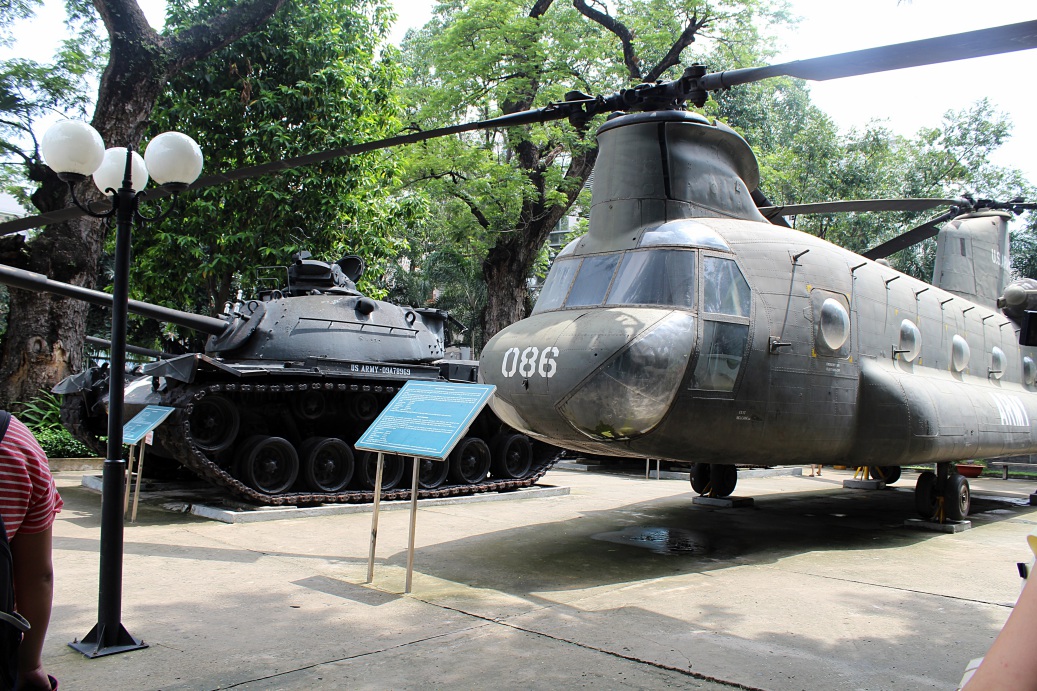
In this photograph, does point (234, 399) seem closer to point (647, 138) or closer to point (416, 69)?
point (647, 138)

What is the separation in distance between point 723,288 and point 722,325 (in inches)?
13.8

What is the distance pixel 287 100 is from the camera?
Answer: 17.4m

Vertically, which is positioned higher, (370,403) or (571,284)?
(571,284)

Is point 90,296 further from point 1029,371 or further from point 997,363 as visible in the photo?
point 1029,371

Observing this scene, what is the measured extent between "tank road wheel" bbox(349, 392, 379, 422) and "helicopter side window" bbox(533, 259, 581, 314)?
13.9 ft

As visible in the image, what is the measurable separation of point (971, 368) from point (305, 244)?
42.3ft

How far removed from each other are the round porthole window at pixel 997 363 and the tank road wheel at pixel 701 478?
3.87m

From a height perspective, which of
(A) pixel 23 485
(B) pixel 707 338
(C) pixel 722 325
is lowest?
(A) pixel 23 485

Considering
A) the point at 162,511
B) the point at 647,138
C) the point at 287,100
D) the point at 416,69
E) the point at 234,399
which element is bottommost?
the point at 162,511

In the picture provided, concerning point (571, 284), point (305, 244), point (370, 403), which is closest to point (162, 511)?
point (370, 403)

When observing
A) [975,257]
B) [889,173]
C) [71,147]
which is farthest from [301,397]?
[889,173]

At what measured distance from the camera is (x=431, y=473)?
11.5 m

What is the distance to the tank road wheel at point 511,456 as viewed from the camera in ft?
40.8

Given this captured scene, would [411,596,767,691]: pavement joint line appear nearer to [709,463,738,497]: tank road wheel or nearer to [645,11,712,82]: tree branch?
[709,463,738,497]: tank road wheel
